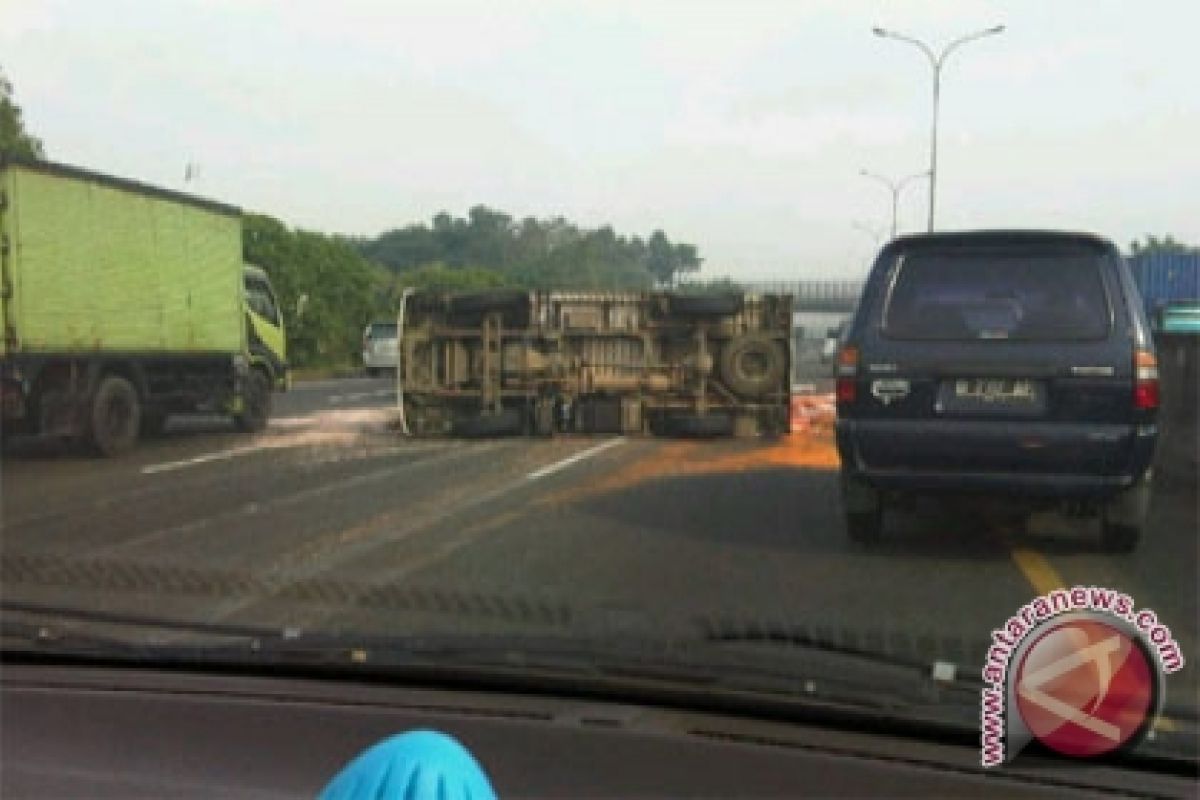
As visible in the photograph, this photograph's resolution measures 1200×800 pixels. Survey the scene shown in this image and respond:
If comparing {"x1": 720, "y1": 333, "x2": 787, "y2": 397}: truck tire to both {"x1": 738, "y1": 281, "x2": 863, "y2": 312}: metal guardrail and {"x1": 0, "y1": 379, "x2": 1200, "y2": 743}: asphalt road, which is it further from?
{"x1": 738, "y1": 281, "x2": 863, "y2": 312}: metal guardrail

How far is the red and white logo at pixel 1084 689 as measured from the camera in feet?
10.1

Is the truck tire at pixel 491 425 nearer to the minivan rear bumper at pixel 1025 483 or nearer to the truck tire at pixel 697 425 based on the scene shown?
the truck tire at pixel 697 425

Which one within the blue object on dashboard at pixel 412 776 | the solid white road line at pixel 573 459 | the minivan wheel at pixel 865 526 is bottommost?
the solid white road line at pixel 573 459

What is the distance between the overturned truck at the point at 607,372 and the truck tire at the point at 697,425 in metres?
0.01

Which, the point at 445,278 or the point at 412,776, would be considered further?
the point at 445,278

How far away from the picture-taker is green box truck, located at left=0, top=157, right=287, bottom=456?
14906 mm

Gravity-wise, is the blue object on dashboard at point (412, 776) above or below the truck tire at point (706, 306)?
below

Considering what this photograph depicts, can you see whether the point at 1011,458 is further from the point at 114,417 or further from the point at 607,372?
the point at 114,417

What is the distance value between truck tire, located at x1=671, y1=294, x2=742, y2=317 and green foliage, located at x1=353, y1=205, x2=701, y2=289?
6247mm

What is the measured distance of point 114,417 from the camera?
16531mm

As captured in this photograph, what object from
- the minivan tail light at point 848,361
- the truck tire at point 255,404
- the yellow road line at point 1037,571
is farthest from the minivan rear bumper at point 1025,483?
the truck tire at point 255,404

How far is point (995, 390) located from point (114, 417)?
37.4ft

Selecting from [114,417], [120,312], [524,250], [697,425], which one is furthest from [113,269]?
[524,250]

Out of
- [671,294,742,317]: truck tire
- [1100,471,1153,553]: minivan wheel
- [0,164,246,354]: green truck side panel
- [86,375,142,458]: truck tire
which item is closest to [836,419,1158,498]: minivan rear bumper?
[1100,471,1153,553]: minivan wheel
